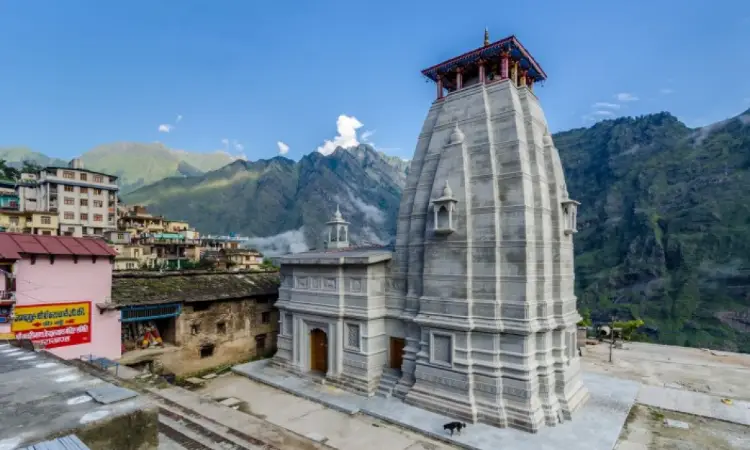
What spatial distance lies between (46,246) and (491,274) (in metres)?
18.5

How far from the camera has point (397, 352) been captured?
19.3m

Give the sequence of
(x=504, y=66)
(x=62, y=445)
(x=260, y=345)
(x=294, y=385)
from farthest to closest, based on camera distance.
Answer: (x=260, y=345), (x=294, y=385), (x=504, y=66), (x=62, y=445)

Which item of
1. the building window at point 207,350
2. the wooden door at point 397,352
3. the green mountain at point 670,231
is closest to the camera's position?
Answer: the wooden door at point 397,352

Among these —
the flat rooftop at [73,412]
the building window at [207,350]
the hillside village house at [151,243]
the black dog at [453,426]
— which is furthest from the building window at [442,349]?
the hillside village house at [151,243]

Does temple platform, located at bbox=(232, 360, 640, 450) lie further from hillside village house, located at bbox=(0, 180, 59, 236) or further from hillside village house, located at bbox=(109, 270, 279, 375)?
hillside village house, located at bbox=(0, 180, 59, 236)

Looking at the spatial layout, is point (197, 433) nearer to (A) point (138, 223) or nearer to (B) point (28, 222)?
(B) point (28, 222)

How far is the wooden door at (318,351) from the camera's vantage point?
20875 millimetres

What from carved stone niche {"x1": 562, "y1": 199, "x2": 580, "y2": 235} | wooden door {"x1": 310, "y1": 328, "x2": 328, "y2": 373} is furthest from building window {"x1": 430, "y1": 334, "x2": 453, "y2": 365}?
carved stone niche {"x1": 562, "y1": 199, "x2": 580, "y2": 235}

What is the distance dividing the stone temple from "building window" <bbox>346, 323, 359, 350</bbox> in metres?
0.07

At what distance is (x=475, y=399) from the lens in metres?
15.8

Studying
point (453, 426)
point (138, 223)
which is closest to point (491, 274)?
point (453, 426)

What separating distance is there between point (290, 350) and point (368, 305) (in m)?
6.05

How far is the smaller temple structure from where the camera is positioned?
18.9 m

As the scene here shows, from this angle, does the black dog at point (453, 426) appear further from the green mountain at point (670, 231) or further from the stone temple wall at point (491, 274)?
the green mountain at point (670, 231)
